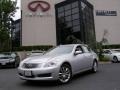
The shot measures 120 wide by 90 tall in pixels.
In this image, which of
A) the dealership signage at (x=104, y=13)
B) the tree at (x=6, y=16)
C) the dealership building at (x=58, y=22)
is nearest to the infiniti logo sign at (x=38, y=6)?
the dealership building at (x=58, y=22)

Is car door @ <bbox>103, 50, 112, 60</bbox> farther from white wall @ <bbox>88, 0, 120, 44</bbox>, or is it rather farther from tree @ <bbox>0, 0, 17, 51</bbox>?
white wall @ <bbox>88, 0, 120, 44</bbox>

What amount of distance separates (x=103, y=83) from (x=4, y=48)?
1073 inches

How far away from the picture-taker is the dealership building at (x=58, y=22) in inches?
1346

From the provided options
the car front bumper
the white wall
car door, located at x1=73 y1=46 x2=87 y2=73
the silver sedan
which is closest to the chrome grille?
the car front bumper

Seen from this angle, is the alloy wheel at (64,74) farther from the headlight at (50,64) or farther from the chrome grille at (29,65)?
the chrome grille at (29,65)

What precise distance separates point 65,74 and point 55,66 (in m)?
0.68

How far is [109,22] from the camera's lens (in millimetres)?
37906

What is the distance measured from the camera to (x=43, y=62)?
8.48 metres

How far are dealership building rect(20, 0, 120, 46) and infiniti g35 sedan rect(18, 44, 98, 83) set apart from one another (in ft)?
75.8

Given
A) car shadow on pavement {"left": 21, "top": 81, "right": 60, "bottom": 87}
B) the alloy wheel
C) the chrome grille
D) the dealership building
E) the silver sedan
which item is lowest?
car shadow on pavement {"left": 21, "top": 81, "right": 60, "bottom": 87}

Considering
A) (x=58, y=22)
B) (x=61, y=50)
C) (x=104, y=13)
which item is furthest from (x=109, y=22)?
(x=61, y=50)

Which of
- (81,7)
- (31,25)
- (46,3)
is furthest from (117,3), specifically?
(31,25)

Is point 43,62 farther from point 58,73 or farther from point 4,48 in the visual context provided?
point 4,48

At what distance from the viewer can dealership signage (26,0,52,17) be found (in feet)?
116
